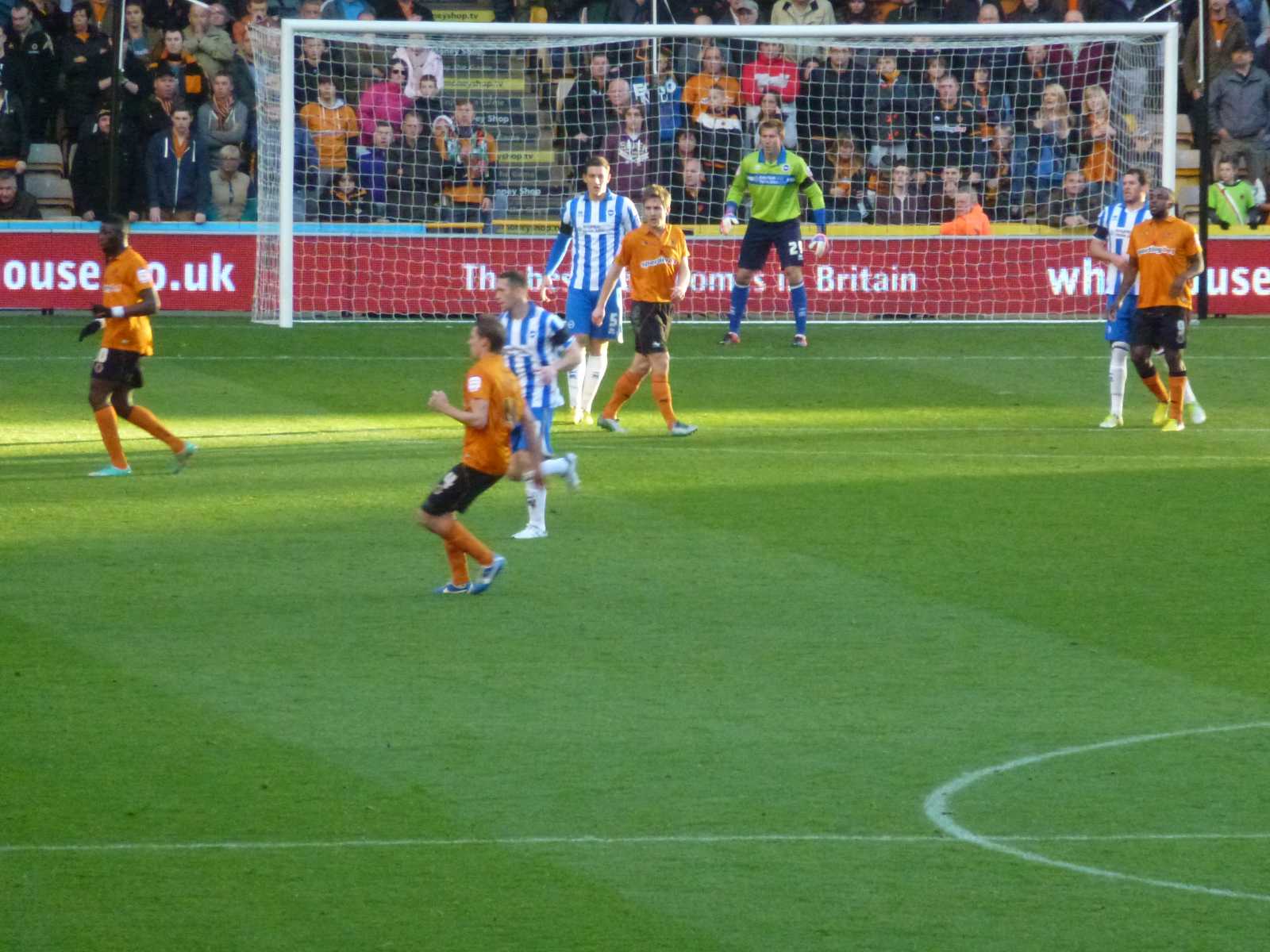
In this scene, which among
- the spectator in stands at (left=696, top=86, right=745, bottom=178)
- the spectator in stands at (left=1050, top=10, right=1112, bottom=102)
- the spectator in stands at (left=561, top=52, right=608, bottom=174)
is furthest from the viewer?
the spectator in stands at (left=1050, top=10, right=1112, bottom=102)

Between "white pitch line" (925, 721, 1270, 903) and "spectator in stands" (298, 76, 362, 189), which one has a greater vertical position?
"spectator in stands" (298, 76, 362, 189)

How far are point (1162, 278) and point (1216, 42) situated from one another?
12048 millimetres

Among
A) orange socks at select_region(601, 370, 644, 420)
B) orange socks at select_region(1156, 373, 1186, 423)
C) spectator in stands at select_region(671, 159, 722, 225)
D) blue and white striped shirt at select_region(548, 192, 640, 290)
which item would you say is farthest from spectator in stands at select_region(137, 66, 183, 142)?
orange socks at select_region(1156, 373, 1186, 423)

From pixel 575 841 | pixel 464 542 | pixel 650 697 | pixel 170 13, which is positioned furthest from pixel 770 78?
pixel 575 841

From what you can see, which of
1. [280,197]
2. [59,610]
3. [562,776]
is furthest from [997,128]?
[562,776]

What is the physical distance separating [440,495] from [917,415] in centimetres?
806

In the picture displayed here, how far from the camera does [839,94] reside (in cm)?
2630

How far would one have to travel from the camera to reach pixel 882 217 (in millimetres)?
25734

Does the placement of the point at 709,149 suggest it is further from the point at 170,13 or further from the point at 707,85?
the point at 170,13

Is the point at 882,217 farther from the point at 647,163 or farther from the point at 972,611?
the point at 972,611

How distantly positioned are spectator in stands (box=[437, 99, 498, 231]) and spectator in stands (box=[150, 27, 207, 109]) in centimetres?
309

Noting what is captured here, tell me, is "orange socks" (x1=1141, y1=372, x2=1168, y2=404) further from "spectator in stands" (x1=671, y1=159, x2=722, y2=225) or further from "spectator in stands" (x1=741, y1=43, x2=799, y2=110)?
"spectator in stands" (x1=741, y1=43, x2=799, y2=110)

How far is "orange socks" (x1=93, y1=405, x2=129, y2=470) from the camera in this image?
14.6 m

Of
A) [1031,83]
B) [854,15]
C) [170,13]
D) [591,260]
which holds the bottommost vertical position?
[591,260]
